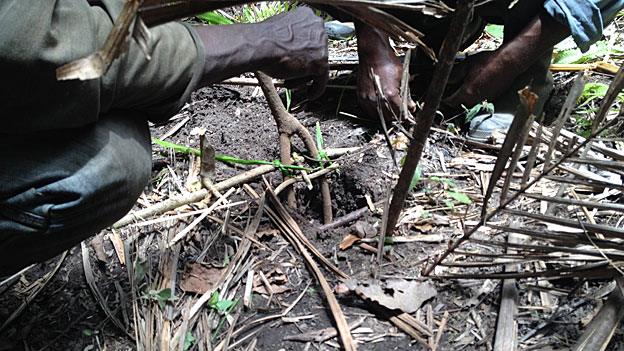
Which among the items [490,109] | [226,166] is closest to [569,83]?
[490,109]

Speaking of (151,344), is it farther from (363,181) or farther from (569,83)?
(569,83)

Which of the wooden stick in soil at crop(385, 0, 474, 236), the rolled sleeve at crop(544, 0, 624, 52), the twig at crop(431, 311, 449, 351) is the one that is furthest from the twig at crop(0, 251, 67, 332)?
the rolled sleeve at crop(544, 0, 624, 52)

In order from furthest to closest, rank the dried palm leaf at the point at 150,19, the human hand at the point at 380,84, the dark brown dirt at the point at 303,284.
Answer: the human hand at the point at 380,84
the dark brown dirt at the point at 303,284
the dried palm leaf at the point at 150,19

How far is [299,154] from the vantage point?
1.98m

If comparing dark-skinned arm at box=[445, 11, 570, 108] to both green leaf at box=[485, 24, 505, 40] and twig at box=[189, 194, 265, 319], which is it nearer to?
green leaf at box=[485, 24, 505, 40]

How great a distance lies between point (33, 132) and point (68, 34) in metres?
0.22

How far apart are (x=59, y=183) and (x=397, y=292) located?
821 millimetres

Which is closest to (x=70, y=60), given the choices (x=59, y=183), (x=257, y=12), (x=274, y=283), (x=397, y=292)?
(x=59, y=183)

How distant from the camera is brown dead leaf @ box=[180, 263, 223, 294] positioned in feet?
5.08

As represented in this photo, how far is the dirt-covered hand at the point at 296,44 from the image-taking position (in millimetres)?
1464

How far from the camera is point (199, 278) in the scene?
1578mm

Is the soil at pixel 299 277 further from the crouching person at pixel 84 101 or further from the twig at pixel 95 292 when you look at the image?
the crouching person at pixel 84 101

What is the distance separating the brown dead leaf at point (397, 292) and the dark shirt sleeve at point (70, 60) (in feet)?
2.12

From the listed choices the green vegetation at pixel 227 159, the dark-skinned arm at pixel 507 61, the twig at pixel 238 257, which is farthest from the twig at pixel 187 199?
the dark-skinned arm at pixel 507 61
